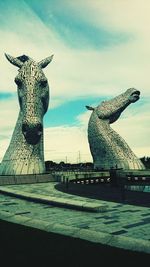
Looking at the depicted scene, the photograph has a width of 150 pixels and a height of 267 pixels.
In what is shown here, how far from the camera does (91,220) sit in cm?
864

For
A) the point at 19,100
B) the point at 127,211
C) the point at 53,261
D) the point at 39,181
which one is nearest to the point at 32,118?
the point at 19,100

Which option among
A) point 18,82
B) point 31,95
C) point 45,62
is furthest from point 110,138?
point 18,82

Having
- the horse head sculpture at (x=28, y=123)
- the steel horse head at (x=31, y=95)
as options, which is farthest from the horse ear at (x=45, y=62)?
the horse head sculpture at (x=28, y=123)

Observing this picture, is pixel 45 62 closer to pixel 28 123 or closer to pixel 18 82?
pixel 18 82

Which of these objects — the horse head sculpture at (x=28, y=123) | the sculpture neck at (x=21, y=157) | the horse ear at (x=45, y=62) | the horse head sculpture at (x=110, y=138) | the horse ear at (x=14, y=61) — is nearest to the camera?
the sculpture neck at (x=21, y=157)

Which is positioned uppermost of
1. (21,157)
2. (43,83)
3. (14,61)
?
(14,61)

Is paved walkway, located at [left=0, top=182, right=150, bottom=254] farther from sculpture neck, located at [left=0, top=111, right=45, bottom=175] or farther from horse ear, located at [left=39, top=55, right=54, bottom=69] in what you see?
horse ear, located at [left=39, top=55, right=54, bottom=69]

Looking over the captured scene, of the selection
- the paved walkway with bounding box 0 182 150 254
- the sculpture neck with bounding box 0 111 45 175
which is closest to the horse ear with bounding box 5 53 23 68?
the sculpture neck with bounding box 0 111 45 175

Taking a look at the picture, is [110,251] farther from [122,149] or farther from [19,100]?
[122,149]

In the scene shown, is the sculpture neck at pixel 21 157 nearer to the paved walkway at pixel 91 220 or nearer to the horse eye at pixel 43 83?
the horse eye at pixel 43 83

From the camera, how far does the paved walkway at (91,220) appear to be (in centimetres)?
653

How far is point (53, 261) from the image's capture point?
5211 millimetres

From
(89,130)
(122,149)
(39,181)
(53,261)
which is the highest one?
(89,130)

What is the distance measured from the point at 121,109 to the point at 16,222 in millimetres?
32988
